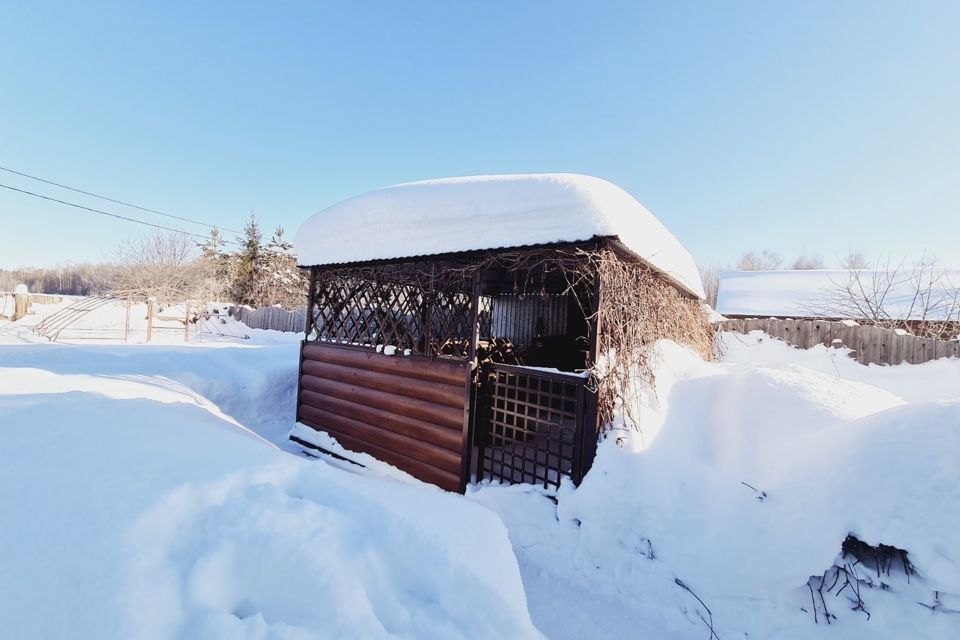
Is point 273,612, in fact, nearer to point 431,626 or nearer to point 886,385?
point 431,626

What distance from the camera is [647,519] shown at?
3248 mm

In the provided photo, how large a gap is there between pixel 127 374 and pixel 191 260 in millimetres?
27485

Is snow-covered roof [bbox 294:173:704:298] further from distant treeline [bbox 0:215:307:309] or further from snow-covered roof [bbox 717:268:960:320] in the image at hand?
distant treeline [bbox 0:215:307:309]

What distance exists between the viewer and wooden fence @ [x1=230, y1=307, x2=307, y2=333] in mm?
18328

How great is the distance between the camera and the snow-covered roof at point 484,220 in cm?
368

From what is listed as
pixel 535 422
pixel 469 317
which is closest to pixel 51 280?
pixel 469 317

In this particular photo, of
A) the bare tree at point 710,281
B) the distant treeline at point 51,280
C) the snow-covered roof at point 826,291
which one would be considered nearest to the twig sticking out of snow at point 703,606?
the snow-covered roof at point 826,291

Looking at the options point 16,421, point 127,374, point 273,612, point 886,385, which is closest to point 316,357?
point 127,374

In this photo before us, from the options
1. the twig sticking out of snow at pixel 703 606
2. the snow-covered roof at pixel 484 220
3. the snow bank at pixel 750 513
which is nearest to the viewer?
the snow bank at pixel 750 513

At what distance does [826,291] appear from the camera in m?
15.8

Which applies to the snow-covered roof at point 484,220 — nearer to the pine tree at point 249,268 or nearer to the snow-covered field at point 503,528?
the snow-covered field at point 503,528

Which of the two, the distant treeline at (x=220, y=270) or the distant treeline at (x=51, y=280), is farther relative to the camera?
the distant treeline at (x=51, y=280)

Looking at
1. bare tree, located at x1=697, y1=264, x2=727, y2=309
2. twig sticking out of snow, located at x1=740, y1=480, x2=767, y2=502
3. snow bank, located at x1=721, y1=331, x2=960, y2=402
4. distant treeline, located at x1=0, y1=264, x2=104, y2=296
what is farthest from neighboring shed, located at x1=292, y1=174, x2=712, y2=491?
distant treeline, located at x1=0, y1=264, x2=104, y2=296

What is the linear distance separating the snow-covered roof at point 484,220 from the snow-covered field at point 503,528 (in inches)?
70.2
